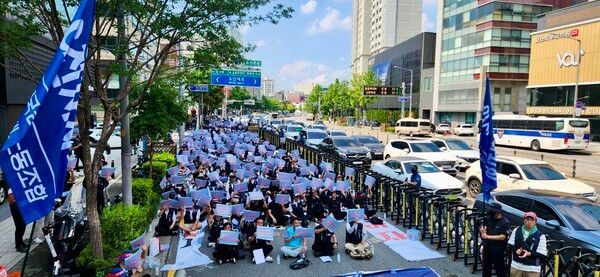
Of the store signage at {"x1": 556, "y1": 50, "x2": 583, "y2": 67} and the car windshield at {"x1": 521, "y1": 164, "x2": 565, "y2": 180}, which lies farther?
the store signage at {"x1": 556, "y1": 50, "x2": 583, "y2": 67}

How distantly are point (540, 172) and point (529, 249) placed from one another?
28.4ft

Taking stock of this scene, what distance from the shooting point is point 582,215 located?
29.1ft

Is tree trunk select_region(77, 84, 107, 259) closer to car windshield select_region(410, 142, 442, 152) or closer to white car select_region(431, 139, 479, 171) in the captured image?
car windshield select_region(410, 142, 442, 152)

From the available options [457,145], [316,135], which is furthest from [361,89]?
[457,145]

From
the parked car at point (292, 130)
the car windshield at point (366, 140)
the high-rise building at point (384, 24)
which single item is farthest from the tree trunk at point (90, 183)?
the high-rise building at point (384, 24)

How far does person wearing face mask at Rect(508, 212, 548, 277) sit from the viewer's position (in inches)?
279

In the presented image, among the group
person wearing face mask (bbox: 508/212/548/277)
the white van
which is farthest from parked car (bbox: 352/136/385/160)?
the white van

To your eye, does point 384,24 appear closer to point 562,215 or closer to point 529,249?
point 562,215

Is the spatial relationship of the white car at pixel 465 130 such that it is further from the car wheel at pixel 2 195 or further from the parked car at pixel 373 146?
the car wheel at pixel 2 195

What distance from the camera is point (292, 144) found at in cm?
2859

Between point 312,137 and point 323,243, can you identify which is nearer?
point 323,243

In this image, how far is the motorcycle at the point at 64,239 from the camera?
8.19 meters

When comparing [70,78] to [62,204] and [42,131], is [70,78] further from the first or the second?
[62,204]

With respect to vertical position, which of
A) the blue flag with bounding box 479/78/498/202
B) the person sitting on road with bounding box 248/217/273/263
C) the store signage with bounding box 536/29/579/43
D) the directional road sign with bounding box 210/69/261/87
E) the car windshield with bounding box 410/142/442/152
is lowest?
the person sitting on road with bounding box 248/217/273/263
